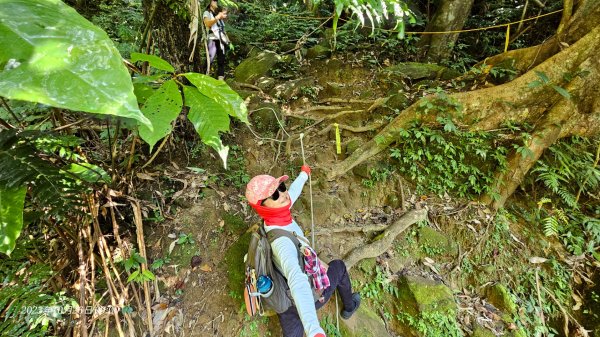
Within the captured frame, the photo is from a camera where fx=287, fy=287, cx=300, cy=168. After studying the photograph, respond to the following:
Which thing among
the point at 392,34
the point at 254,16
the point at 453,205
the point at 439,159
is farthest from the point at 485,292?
the point at 254,16

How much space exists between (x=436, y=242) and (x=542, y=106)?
2.38m

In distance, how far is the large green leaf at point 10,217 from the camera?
1.16 metres

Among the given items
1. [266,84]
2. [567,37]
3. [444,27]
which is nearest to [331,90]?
[266,84]

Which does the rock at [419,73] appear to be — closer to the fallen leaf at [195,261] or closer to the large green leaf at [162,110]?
the fallen leaf at [195,261]

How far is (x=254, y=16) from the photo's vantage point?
8.71 meters

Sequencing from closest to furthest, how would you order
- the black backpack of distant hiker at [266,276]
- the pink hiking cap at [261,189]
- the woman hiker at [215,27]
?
the black backpack of distant hiker at [266,276], the pink hiking cap at [261,189], the woman hiker at [215,27]

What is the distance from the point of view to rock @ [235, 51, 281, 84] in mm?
5996

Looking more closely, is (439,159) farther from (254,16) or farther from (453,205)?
(254,16)


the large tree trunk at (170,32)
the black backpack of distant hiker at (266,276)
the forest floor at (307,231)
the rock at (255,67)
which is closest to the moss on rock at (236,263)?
the forest floor at (307,231)

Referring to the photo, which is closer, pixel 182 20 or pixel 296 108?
pixel 182 20

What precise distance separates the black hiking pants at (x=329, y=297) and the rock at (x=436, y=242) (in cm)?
132

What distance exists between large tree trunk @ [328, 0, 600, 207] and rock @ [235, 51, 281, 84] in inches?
118

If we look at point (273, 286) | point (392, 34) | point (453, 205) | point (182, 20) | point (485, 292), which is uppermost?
point (182, 20)

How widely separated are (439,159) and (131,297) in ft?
13.0
